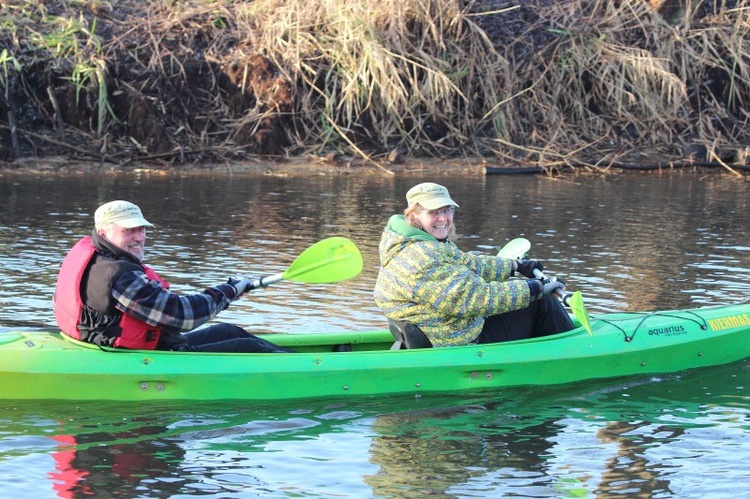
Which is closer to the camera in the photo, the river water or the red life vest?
the river water

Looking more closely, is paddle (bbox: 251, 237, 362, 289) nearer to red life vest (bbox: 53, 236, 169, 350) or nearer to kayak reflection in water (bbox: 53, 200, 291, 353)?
kayak reflection in water (bbox: 53, 200, 291, 353)

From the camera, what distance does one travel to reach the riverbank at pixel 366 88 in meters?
15.9

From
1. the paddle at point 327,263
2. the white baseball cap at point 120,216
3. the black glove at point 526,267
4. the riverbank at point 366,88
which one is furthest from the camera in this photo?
the riverbank at point 366,88

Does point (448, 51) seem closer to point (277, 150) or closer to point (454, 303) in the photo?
point (277, 150)

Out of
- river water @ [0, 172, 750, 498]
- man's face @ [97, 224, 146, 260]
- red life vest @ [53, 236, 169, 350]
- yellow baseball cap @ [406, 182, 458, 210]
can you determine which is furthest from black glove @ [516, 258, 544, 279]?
man's face @ [97, 224, 146, 260]

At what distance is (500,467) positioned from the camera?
5379 mm

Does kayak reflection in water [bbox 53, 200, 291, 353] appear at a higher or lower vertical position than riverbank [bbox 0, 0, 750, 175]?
lower

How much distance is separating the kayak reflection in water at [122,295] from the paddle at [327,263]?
0.68 meters

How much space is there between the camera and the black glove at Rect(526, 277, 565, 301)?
21.0ft

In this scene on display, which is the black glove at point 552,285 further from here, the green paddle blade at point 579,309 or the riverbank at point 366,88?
the riverbank at point 366,88

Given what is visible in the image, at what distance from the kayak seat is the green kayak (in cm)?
7

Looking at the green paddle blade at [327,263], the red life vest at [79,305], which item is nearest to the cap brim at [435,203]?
the green paddle blade at [327,263]

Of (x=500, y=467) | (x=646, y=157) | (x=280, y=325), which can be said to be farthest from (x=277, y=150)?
(x=500, y=467)

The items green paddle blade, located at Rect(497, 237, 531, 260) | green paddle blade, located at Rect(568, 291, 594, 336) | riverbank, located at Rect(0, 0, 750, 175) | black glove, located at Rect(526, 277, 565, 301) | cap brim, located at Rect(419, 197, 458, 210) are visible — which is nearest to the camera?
cap brim, located at Rect(419, 197, 458, 210)
